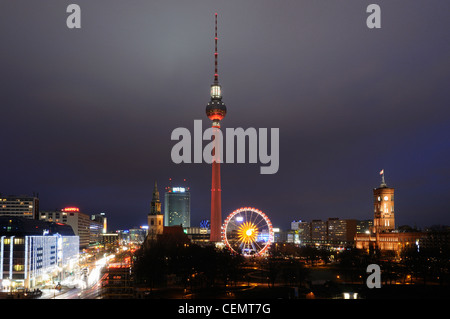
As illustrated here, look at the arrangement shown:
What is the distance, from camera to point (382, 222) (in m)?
163

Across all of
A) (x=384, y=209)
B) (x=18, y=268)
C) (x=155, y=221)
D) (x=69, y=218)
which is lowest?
(x=18, y=268)

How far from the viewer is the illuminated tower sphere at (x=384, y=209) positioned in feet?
530

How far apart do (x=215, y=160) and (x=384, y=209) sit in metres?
70.7

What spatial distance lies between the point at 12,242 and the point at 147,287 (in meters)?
20.6

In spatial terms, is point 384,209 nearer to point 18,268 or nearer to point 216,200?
point 216,200

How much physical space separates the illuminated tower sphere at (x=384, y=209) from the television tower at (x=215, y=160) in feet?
203

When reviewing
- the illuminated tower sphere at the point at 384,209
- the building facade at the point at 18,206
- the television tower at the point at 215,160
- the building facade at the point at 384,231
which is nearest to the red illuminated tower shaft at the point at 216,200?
the television tower at the point at 215,160

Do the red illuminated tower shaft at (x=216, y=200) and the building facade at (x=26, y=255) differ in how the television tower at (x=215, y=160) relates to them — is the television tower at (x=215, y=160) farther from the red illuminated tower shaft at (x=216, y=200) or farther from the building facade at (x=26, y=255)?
the building facade at (x=26, y=255)

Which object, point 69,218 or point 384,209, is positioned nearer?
point 384,209

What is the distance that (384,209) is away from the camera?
164 meters

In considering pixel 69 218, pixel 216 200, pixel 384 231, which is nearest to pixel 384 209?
pixel 384 231
